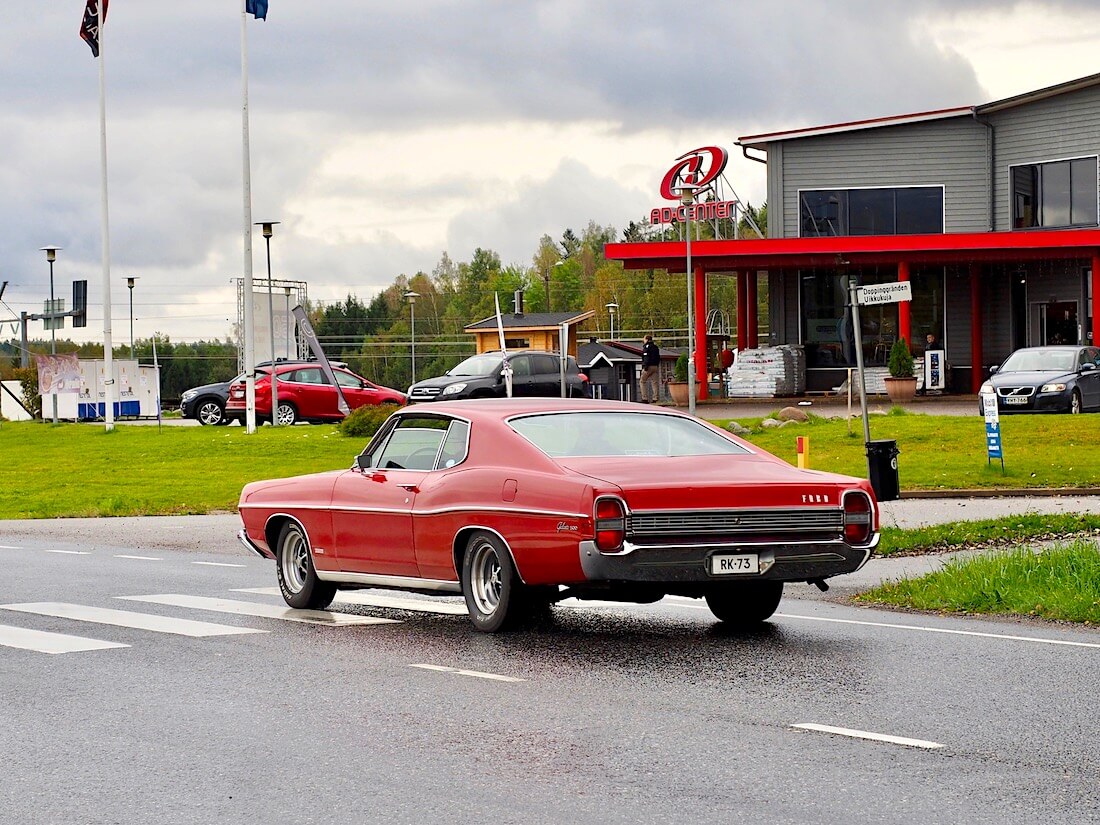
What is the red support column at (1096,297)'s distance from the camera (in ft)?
127

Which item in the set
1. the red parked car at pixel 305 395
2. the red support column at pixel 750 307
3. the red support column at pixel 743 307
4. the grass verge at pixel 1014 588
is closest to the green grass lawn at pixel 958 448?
the grass verge at pixel 1014 588

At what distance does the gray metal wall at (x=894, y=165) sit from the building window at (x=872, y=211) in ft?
0.63

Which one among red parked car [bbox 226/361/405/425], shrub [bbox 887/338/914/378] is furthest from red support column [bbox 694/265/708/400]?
red parked car [bbox 226/361/405/425]

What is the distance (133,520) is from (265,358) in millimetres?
21694

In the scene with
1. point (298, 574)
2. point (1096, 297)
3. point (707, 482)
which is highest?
point (1096, 297)

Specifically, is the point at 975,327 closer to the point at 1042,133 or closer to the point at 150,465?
the point at 1042,133

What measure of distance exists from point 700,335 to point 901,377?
512cm

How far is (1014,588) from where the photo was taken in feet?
38.8

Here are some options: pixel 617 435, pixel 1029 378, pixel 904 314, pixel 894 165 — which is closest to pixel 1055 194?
pixel 894 165

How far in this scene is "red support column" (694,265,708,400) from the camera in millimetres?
40562

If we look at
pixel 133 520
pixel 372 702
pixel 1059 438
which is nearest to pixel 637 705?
pixel 372 702

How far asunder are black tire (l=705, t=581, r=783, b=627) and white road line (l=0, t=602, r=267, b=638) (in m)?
3.01

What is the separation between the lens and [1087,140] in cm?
4169

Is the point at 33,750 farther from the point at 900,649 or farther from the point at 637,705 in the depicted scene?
the point at 900,649
